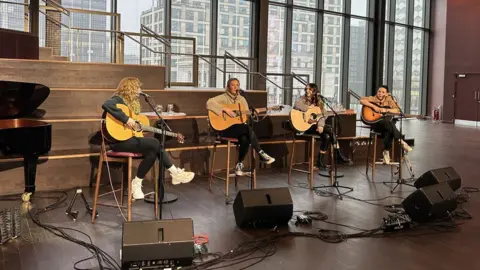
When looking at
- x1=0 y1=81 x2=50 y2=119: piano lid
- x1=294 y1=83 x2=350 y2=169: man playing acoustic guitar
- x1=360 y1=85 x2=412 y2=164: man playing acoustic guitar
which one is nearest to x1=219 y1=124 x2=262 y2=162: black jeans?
x1=294 y1=83 x2=350 y2=169: man playing acoustic guitar

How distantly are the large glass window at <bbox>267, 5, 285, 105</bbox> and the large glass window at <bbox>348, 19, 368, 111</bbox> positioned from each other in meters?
2.77

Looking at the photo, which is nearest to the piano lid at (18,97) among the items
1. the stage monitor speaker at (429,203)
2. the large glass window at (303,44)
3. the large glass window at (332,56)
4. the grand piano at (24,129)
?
the grand piano at (24,129)

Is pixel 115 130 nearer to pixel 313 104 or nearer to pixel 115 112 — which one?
pixel 115 112

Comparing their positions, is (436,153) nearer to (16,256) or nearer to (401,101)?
(16,256)

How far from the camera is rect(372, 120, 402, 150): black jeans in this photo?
6148 millimetres

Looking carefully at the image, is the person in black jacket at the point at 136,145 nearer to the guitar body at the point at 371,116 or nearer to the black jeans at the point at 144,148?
the black jeans at the point at 144,148

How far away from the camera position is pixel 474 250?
3.41m

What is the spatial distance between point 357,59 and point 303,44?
2300 mm

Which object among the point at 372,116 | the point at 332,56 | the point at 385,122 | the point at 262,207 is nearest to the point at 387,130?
the point at 385,122

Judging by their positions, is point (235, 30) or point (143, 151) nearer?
point (143, 151)

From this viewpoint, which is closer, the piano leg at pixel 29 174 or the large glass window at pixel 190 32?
the piano leg at pixel 29 174

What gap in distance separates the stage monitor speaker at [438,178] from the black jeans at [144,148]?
2.50 meters

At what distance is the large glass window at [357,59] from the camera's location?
564 inches

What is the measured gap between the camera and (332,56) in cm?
1380
